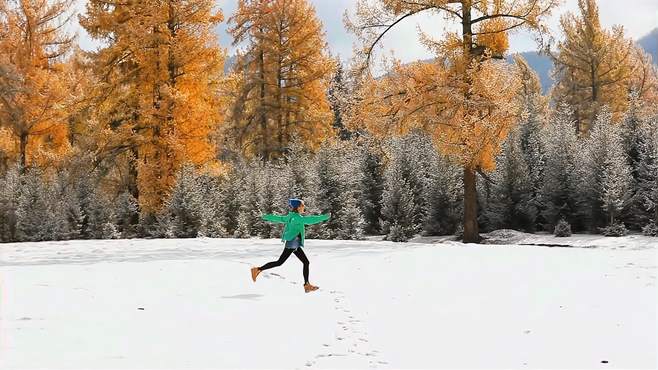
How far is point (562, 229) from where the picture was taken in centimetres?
1791

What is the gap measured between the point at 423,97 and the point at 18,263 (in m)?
10.8

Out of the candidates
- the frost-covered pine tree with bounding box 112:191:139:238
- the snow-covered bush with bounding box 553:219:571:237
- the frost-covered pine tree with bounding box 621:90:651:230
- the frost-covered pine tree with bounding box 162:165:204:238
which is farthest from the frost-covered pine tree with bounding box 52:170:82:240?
the frost-covered pine tree with bounding box 621:90:651:230

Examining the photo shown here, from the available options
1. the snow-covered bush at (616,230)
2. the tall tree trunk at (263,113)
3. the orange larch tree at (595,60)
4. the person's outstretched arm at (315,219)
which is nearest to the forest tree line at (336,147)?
the snow-covered bush at (616,230)

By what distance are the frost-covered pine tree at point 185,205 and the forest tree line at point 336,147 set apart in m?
0.05

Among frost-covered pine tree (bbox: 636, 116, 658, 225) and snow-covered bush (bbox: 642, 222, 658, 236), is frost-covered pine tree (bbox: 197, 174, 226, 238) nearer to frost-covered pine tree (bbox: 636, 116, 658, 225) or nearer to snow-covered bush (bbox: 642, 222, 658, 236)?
snow-covered bush (bbox: 642, 222, 658, 236)

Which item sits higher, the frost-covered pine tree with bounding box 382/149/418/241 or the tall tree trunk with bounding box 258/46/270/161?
the tall tree trunk with bounding box 258/46/270/161

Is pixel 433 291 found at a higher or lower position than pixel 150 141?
lower

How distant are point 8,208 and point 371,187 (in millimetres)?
13466

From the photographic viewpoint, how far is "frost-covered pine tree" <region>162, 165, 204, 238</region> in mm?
19641

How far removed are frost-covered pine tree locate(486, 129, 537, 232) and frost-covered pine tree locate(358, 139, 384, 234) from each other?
4.27 m

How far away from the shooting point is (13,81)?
14.3 meters

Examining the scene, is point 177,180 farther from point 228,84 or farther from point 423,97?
point 423,97

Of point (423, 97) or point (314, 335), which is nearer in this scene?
point (314, 335)

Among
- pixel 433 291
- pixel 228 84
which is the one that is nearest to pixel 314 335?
pixel 433 291
